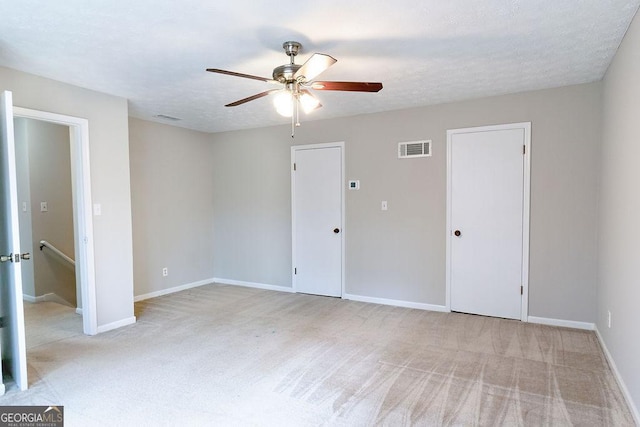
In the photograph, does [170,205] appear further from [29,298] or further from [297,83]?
[297,83]

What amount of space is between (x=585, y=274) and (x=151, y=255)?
5033 millimetres

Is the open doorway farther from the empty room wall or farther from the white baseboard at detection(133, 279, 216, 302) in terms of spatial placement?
the empty room wall

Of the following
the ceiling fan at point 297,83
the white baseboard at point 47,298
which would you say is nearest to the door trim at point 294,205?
the ceiling fan at point 297,83

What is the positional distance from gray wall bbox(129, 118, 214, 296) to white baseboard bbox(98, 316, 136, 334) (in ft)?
3.14

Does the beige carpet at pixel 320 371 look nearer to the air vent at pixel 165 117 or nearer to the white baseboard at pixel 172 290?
the white baseboard at pixel 172 290

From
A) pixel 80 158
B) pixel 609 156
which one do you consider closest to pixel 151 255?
pixel 80 158

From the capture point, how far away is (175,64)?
9.52ft

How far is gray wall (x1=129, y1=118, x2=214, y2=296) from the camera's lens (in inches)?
189

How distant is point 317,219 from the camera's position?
197 inches

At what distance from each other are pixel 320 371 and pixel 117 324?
2.30m

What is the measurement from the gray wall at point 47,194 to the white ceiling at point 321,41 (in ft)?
6.16

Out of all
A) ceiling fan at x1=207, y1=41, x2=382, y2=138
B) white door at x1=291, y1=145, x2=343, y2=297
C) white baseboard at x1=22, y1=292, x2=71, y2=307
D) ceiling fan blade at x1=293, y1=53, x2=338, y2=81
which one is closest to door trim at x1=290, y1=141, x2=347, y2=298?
white door at x1=291, y1=145, x2=343, y2=297

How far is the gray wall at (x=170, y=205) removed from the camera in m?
4.79

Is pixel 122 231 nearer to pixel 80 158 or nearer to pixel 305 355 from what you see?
pixel 80 158
